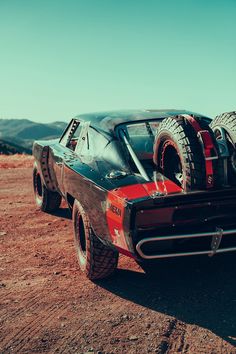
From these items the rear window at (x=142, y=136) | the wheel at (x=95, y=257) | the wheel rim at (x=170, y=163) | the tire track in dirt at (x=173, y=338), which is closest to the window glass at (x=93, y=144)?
the rear window at (x=142, y=136)

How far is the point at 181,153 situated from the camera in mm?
3918

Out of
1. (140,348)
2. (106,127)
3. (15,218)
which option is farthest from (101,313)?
(15,218)

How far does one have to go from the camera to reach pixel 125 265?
5.12m

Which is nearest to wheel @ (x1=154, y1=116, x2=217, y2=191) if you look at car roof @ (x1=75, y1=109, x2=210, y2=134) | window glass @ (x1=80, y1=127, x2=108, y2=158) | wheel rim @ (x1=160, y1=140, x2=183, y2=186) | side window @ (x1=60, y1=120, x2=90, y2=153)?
wheel rim @ (x1=160, y1=140, x2=183, y2=186)

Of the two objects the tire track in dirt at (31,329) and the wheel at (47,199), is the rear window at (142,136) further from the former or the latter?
the wheel at (47,199)

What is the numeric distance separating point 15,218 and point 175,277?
3.76 metres

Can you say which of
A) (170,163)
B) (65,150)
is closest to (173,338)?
(170,163)

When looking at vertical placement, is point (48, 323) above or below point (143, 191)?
below

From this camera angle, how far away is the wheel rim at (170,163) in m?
4.28

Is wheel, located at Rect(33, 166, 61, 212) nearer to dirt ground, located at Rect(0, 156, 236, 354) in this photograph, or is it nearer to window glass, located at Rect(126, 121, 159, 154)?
dirt ground, located at Rect(0, 156, 236, 354)

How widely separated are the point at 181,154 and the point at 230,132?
2.06 feet

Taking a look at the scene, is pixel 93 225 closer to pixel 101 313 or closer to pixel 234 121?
pixel 101 313

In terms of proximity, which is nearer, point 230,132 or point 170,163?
point 230,132

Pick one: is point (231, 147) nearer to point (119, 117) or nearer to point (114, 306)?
point (119, 117)
